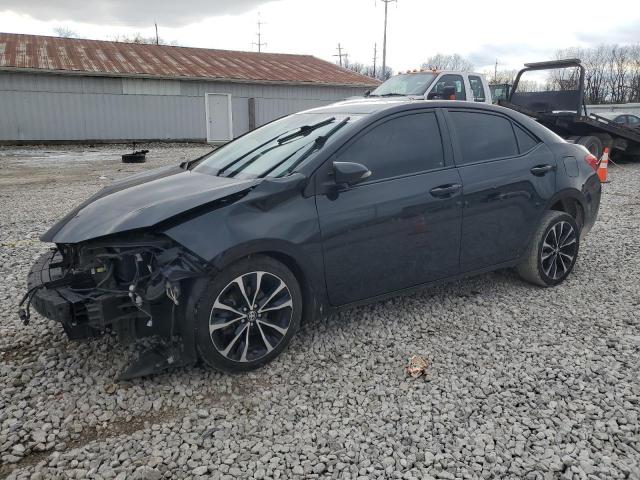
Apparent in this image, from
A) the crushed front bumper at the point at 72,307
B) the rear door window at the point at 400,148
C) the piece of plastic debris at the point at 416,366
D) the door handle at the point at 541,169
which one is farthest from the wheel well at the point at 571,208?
the crushed front bumper at the point at 72,307

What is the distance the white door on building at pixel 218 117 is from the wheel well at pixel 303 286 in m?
20.2

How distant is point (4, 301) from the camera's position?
4344 mm

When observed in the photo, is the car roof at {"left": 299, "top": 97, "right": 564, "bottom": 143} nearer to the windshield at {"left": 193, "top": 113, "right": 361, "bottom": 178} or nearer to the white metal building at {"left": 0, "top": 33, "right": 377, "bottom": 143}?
the windshield at {"left": 193, "top": 113, "right": 361, "bottom": 178}

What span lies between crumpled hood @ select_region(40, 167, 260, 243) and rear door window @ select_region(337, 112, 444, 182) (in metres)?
0.82

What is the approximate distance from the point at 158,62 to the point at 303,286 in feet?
73.8

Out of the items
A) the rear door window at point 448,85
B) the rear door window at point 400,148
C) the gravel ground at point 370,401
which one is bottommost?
the gravel ground at point 370,401

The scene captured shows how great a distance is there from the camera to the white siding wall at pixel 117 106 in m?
19.6

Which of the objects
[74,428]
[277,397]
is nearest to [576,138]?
[277,397]

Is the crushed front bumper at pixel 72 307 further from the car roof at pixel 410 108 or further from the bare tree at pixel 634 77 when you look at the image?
the bare tree at pixel 634 77

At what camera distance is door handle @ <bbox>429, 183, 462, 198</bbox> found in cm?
376

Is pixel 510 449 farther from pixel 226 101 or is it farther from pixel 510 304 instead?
pixel 226 101

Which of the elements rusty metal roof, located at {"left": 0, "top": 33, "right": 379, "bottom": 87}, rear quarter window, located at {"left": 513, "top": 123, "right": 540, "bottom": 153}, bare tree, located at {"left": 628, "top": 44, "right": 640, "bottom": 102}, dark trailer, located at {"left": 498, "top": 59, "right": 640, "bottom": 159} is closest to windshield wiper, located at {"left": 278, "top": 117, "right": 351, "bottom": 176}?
rear quarter window, located at {"left": 513, "top": 123, "right": 540, "bottom": 153}

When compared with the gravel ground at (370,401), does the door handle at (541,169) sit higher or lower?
higher

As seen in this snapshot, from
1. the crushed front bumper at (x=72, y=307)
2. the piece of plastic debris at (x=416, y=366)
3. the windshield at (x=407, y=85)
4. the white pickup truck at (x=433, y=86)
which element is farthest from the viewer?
the windshield at (x=407, y=85)
